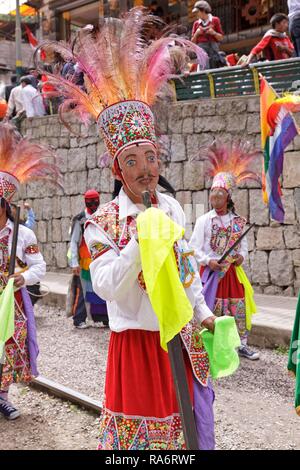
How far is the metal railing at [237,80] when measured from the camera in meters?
8.82

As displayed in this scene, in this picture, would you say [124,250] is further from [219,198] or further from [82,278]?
[82,278]

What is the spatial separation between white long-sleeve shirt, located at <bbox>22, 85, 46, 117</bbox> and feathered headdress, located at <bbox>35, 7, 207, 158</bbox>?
1115 centimetres

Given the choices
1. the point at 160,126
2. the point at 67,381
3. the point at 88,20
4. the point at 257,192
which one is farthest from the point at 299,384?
the point at 88,20

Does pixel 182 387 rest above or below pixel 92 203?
below

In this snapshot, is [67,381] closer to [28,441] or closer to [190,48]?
[28,441]

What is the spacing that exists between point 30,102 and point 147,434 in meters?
12.3

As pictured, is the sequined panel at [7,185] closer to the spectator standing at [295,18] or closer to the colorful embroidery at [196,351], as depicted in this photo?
the colorful embroidery at [196,351]

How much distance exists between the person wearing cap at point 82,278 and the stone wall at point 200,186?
167 cm

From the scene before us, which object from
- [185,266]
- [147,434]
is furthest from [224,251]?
A: [147,434]

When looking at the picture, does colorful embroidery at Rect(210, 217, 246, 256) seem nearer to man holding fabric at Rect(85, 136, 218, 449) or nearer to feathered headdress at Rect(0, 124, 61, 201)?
feathered headdress at Rect(0, 124, 61, 201)

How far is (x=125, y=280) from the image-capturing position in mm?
2480

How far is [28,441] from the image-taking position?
4223 millimetres

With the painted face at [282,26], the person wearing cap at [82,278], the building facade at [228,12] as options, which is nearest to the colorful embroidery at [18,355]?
the person wearing cap at [82,278]
